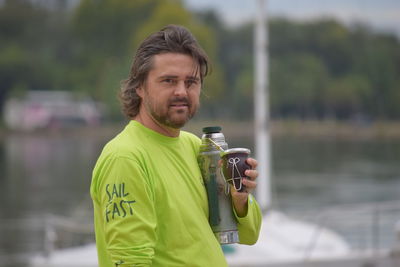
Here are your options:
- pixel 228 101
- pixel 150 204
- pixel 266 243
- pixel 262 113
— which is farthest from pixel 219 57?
pixel 150 204

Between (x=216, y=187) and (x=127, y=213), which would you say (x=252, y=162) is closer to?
(x=216, y=187)

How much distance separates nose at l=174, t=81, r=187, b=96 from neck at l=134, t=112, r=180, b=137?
13cm

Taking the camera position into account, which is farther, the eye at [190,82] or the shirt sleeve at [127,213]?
the eye at [190,82]

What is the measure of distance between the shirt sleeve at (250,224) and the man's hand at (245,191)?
2cm

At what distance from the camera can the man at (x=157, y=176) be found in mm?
2652

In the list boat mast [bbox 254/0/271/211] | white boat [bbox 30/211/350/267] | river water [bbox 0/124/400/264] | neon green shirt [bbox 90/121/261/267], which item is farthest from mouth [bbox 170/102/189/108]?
river water [bbox 0/124/400/264]

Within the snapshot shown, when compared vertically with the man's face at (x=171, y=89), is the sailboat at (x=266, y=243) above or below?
below

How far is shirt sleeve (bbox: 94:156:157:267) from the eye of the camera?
262cm

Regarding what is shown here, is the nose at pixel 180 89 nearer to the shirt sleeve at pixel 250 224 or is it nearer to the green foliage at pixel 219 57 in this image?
the shirt sleeve at pixel 250 224

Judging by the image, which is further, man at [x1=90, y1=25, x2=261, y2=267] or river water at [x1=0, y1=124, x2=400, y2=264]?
river water at [x1=0, y1=124, x2=400, y2=264]

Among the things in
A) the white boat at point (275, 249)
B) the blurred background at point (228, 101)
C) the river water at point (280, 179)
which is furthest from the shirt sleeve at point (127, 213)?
the river water at point (280, 179)

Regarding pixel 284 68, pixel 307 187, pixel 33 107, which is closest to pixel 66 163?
pixel 284 68

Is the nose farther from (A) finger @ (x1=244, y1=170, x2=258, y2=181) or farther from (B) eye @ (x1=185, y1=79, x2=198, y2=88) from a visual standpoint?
(A) finger @ (x1=244, y1=170, x2=258, y2=181)

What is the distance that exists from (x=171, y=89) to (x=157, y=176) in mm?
287
